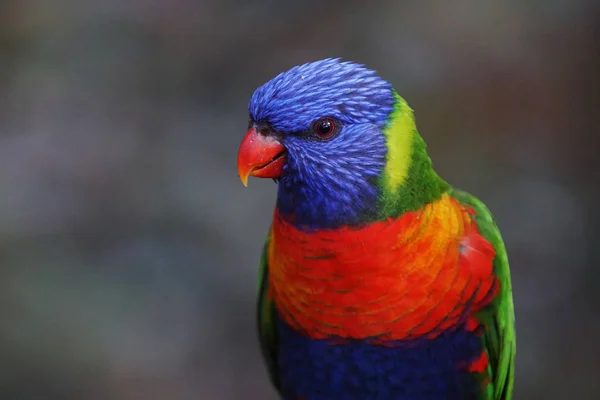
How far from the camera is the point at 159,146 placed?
11.3 ft

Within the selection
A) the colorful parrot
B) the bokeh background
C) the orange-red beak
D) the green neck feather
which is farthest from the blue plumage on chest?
the bokeh background

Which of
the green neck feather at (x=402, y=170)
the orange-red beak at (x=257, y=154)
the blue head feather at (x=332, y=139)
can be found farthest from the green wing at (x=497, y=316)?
the orange-red beak at (x=257, y=154)

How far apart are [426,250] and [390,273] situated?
11 centimetres

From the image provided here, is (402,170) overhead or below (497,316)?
overhead

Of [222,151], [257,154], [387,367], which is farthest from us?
Result: [222,151]

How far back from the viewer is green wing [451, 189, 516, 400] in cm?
171

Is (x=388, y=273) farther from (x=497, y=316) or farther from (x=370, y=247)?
(x=497, y=316)

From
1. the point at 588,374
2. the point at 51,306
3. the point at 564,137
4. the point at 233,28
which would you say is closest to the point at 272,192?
the point at 233,28

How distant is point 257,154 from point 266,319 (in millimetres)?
669

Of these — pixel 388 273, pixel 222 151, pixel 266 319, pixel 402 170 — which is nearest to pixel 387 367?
pixel 388 273

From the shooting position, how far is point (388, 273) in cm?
153

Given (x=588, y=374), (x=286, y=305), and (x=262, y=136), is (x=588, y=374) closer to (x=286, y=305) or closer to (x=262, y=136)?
(x=286, y=305)

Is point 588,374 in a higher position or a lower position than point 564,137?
lower

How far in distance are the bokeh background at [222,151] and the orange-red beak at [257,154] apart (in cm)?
188
